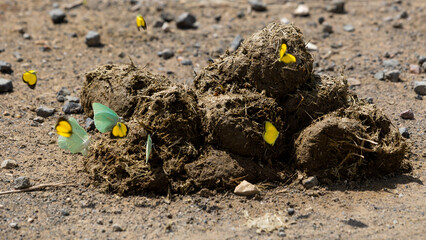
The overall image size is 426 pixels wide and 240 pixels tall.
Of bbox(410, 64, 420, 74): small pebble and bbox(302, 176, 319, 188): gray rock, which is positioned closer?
bbox(302, 176, 319, 188): gray rock

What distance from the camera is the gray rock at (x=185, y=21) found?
972 centimetres

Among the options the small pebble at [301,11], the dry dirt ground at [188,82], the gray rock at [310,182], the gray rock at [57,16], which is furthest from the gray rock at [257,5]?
the gray rock at [310,182]

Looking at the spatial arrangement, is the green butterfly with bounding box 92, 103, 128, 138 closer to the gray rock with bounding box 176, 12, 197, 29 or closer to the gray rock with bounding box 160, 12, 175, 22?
the gray rock with bounding box 176, 12, 197, 29

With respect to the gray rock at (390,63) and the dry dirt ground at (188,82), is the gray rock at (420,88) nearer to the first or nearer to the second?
the dry dirt ground at (188,82)

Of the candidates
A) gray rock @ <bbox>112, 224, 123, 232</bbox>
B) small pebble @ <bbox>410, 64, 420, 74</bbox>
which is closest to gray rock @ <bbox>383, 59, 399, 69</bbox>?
small pebble @ <bbox>410, 64, 420, 74</bbox>

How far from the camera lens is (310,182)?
491 centimetres

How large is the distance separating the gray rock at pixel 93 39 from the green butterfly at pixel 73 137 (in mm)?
3904

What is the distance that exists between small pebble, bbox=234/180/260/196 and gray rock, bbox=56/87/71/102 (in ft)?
11.1

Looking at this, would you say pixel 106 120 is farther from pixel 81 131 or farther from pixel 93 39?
pixel 93 39

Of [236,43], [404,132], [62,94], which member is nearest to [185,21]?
[236,43]

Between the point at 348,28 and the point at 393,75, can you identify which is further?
the point at 348,28

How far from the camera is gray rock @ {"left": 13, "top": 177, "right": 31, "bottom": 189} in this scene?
4883 mm

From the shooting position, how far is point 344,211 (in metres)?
4.58

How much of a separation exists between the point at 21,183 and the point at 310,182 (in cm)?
287
